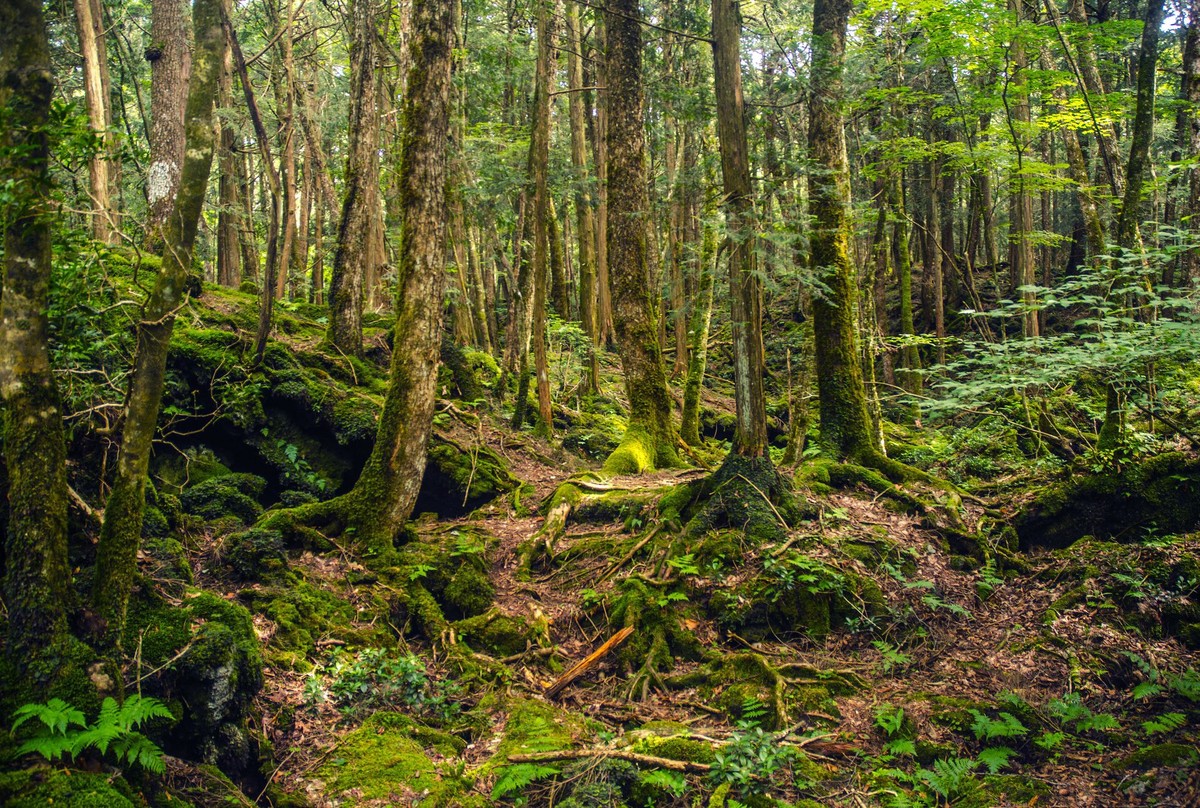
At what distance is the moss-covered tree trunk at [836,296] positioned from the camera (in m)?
9.50

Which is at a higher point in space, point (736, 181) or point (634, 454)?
point (736, 181)

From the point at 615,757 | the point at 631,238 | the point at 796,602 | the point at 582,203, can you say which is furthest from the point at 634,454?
the point at 582,203

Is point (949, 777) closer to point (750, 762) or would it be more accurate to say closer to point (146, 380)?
point (750, 762)

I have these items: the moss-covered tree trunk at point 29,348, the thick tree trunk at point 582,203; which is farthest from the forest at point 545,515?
the thick tree trunk at point 582,203

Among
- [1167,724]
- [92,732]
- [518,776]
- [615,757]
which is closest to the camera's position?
[92,732]

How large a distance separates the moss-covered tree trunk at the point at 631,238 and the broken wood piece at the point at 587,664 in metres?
3.92

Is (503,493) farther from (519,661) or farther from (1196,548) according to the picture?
(1196,548)

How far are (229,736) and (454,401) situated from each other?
7860mm

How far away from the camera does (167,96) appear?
10828 millimetres

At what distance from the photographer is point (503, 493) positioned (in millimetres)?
10289

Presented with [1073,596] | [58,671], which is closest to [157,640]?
[58,671]

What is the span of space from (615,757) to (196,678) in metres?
2.86

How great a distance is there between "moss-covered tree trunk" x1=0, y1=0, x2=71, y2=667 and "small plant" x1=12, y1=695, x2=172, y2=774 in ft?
1.38

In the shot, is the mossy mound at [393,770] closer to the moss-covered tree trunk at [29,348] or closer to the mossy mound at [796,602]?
the moss-covered tree trunk at [29,348]
